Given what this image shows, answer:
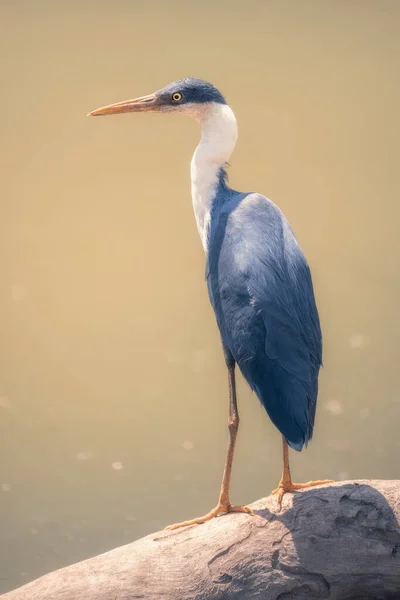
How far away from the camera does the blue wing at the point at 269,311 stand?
2.00 meters

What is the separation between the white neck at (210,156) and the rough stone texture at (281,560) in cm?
64

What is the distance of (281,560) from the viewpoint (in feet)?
6.67

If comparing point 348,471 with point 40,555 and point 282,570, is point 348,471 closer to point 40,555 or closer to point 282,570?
point 40,555

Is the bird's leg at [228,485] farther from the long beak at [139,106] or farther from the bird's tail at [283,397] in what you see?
the long beak at [139,106]

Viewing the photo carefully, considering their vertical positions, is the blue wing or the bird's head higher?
the bird's head

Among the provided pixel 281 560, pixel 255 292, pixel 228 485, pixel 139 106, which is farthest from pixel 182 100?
pixel 281 560

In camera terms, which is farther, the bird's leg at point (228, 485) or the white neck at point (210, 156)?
the white neck at point (210, 156)

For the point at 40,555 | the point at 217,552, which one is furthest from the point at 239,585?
the point at 40,555

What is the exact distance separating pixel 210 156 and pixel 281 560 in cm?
91

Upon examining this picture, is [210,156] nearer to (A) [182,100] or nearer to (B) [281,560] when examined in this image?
(A) [182,100]

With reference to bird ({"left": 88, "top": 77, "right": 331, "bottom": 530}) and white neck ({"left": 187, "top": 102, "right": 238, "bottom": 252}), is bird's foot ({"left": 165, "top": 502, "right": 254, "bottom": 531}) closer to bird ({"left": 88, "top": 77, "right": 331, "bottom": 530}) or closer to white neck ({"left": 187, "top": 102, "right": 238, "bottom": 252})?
bird ({"left": 88, "top": 77, "right": 331, "bottom": 530})

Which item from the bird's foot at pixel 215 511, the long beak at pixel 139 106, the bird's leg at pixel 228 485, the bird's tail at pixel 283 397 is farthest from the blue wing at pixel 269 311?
the long beak at pixel 139 106

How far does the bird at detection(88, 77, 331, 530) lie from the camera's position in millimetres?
2008

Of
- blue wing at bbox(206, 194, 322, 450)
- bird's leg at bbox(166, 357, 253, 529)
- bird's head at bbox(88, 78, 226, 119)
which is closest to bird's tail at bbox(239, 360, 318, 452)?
blue wing at bbox(206, 194, 322, 450)
